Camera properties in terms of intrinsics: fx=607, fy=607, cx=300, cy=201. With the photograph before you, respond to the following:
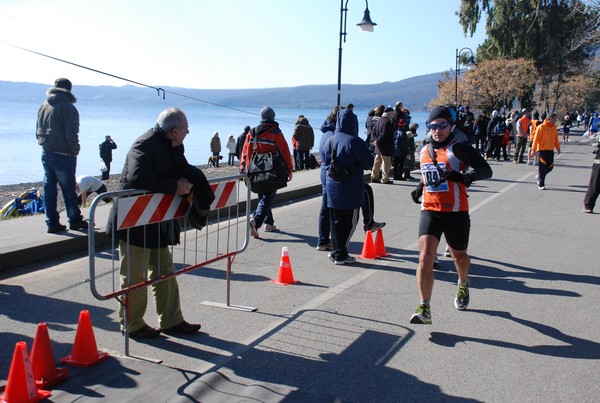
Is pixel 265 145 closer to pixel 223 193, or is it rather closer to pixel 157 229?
pixel 223 193

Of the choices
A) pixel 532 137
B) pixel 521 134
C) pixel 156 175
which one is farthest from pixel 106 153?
pixel 156 175

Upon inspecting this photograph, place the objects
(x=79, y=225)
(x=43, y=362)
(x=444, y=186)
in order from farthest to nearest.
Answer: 1. (x=79, y=225)
2. (x=444, y=186)
3. (x=43, y=362)

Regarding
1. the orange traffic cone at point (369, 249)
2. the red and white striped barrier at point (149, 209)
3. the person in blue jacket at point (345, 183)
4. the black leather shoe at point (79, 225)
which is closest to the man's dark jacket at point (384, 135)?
the orange traffic cone at point (369, 249)

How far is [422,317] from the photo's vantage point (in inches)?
210

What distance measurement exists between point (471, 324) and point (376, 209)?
6.65 m

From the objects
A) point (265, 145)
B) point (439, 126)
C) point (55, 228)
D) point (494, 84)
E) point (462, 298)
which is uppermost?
point (494, 84)

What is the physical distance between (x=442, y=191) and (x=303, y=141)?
1665 centimetres

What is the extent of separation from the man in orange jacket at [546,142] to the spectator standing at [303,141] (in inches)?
331

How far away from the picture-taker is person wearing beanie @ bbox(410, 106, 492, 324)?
5.36 meters

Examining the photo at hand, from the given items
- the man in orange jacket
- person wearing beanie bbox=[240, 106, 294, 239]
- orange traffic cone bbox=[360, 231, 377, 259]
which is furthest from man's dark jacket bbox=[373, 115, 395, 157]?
orange traffic cone bbox=[360, 231, 377, 259]

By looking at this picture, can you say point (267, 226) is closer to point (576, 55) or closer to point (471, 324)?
point (471, 324)

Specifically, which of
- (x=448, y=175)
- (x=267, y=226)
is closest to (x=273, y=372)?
(x=448, y=175)

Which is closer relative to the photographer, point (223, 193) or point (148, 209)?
point (148, 209)

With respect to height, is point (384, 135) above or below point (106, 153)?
above
